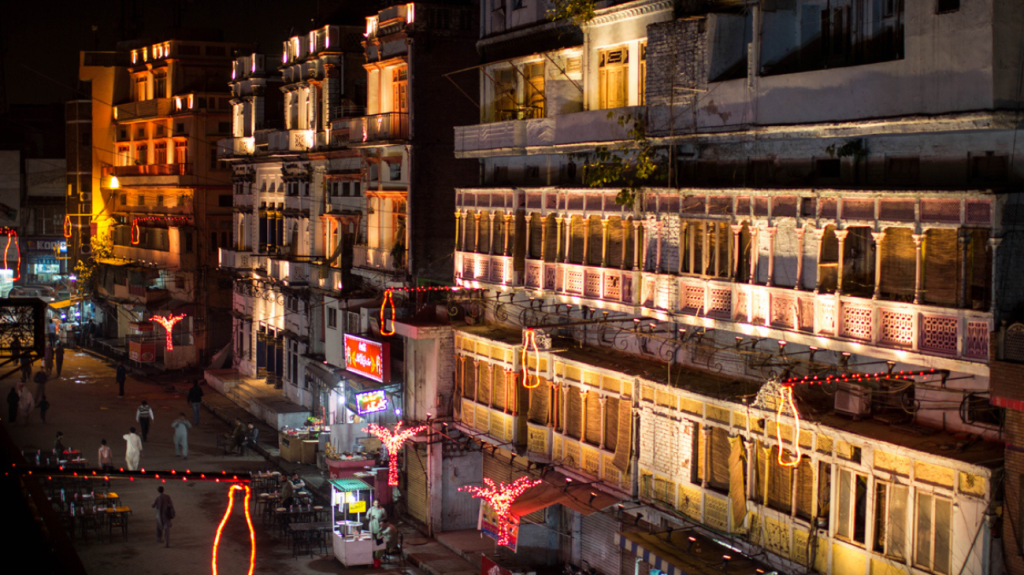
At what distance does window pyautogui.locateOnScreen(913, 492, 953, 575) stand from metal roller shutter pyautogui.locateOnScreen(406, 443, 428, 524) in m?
17.6

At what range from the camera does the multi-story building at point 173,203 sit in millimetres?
59250

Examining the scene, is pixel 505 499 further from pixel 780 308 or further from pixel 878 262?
pixel 878 262

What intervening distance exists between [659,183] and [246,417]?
28.5 metres

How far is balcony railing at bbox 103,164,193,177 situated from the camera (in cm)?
6028

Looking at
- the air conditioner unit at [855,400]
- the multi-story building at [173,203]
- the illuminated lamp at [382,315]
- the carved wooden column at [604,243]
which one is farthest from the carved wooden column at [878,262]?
the multi-story building at [173,203]

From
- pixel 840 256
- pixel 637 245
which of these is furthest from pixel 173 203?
pixel 840 256

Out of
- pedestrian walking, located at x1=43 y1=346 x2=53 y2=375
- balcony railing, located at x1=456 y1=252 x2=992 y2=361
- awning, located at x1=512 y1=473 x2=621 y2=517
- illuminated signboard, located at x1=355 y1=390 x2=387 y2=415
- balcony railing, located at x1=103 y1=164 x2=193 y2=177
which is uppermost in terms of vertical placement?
balcony railing, located at x1=103 y1=164 x2=193 y2=177

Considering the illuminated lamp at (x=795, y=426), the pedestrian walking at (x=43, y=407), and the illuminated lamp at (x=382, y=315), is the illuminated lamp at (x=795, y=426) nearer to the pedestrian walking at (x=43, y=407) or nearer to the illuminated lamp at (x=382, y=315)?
the illuminated lamp at (x=382, y=315)

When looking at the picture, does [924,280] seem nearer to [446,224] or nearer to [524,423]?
[524,423]

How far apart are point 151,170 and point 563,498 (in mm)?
47739

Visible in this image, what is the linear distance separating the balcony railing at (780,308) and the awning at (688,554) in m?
4.25

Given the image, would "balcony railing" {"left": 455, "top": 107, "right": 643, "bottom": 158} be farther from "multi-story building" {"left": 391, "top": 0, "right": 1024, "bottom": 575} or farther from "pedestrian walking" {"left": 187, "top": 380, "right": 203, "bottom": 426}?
"pedestrian walking" {"left": 187, "top": 380, "right": 203, "bottom": 426}

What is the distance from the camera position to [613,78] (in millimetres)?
24906

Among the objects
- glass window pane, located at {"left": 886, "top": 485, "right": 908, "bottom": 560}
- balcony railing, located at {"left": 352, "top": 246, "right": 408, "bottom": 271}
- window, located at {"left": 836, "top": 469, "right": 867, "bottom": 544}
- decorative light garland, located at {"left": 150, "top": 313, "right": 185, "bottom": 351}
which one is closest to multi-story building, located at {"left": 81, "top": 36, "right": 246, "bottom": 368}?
decorative light garland, located at {"left": 150, "top": 313, "right": 185, "bottom": 351}
